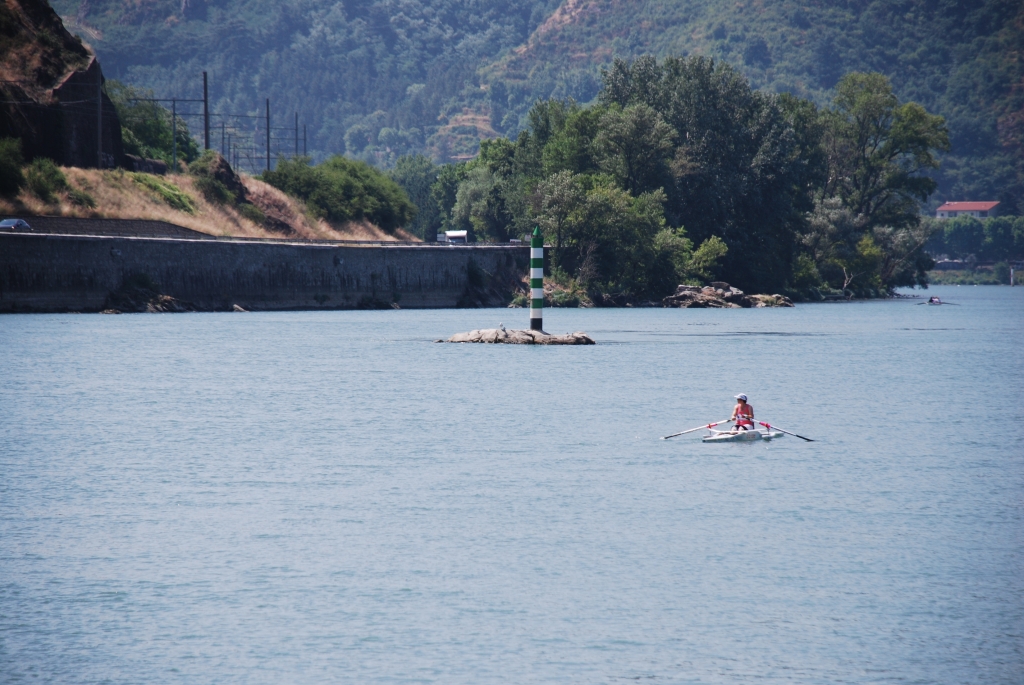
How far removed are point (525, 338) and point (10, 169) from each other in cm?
3805

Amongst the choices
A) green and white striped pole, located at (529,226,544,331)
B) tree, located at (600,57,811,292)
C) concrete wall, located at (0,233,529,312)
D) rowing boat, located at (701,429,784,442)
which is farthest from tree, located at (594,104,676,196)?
rowing boat, located at (701,429,784,442)

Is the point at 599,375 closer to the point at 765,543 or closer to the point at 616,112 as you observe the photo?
the point at 765,543

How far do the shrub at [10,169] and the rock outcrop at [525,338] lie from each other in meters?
34.6

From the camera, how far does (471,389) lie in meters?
39.5

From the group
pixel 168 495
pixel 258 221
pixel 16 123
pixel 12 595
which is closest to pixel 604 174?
pixel 258 221

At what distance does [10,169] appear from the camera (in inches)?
2968

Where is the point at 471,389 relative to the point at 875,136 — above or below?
below

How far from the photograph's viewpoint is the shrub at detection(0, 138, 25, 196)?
7500cm

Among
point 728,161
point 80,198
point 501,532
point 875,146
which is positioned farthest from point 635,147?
point 501,532

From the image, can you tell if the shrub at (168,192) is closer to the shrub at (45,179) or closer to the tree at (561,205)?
the shrub at (45,179)

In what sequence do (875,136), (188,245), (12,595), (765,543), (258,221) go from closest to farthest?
1. (12,595)
2. (765,543)
3. (188,245)
4. (258,221)
5. (875,136)

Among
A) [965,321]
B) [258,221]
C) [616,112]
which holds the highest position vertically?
[616,112]

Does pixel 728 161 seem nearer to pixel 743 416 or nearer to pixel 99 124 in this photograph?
pixel 99 124

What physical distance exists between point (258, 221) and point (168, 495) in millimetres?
78930
